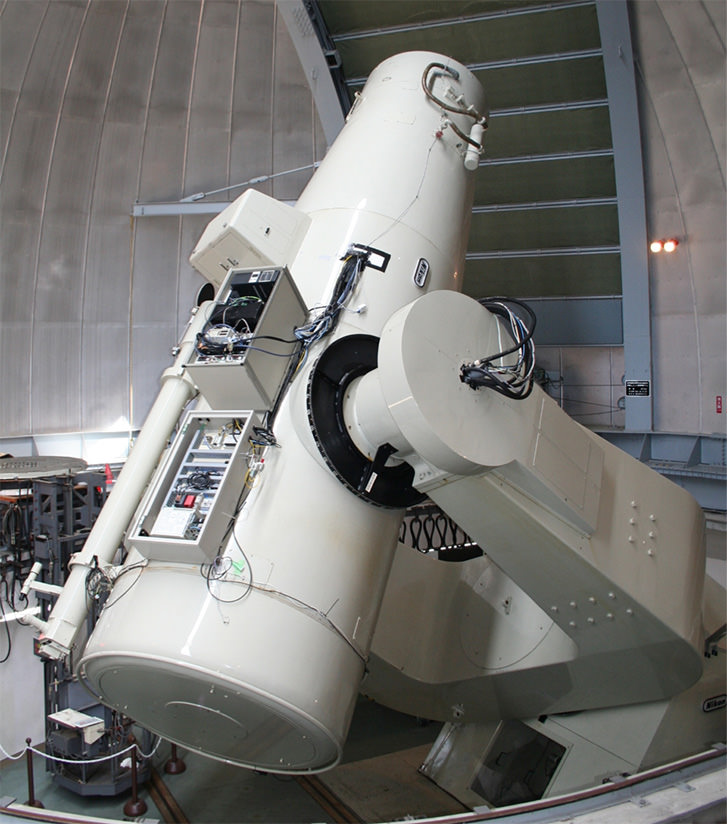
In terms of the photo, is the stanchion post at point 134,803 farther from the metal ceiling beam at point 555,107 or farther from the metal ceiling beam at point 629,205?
the metal ceiling beam at point 555,107

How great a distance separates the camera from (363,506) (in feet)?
11.6

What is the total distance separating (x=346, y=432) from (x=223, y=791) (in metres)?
3.53

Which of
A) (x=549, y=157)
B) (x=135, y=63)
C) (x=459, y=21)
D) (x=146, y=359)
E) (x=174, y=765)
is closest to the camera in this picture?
(x=174, y=765)

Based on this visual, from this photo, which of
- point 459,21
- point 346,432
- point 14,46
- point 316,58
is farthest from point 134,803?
point 14,46

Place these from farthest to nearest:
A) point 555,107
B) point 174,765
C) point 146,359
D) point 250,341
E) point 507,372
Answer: point 146,359 → point 555,107 → point 174,765 → point 250,341 → point 507,372

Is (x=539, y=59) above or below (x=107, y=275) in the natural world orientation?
above

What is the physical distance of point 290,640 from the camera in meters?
3.04

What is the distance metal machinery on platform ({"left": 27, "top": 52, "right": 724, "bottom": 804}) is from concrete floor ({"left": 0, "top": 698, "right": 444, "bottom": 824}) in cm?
140

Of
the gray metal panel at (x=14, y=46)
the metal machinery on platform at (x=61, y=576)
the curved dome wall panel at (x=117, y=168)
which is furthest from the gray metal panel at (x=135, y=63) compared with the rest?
the metal machinery on platform at (x=61, y=576)

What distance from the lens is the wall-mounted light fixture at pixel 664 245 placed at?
361 inches

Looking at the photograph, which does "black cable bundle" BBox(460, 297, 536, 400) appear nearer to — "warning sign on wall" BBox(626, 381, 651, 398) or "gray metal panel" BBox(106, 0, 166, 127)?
"warning sign on wall" BBox(626, 381, 651, 398)

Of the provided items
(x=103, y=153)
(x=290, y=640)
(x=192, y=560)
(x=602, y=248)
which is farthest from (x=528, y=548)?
(x=103, y=153)

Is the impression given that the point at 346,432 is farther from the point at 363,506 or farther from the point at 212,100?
the point at 212,100

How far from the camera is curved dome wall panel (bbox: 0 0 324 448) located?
10.4m
